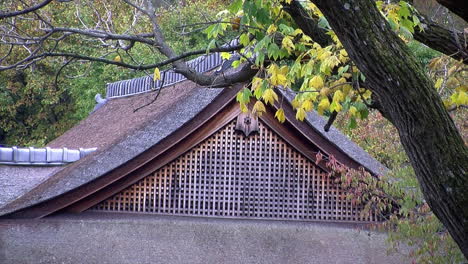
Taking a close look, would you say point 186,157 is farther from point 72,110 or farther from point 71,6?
point 72,110

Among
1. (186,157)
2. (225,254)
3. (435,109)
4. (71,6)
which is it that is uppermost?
(71,6)

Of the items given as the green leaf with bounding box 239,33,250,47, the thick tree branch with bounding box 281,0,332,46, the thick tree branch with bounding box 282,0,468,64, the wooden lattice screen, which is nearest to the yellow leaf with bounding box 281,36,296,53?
the thick tree branch with bounding box 281,0,332,46

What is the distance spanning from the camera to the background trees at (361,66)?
13.6ft

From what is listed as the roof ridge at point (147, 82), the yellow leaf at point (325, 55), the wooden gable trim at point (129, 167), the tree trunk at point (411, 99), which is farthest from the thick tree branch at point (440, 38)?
the roof ridge at point (147, 82)

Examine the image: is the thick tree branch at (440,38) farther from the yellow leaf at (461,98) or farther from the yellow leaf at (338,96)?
the yellow leaf at (338,96)

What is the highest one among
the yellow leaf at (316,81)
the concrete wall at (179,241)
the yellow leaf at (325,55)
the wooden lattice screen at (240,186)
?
the yellow leaf at (325,55)

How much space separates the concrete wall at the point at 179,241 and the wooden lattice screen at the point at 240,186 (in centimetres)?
18

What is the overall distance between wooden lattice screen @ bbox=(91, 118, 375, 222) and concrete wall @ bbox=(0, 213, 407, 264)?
7.2 inches

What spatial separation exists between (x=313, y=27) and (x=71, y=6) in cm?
1938

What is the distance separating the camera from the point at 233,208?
1000 centimetres

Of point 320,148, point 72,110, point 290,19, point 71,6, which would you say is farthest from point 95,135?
point 72,110

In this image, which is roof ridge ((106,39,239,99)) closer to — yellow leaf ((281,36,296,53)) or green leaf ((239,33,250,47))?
green leaf ((239,33,250,47))

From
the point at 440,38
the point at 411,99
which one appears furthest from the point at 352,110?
the point at 411,99

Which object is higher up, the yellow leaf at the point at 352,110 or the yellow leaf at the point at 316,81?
the yellow leaf at the point at 316,81
